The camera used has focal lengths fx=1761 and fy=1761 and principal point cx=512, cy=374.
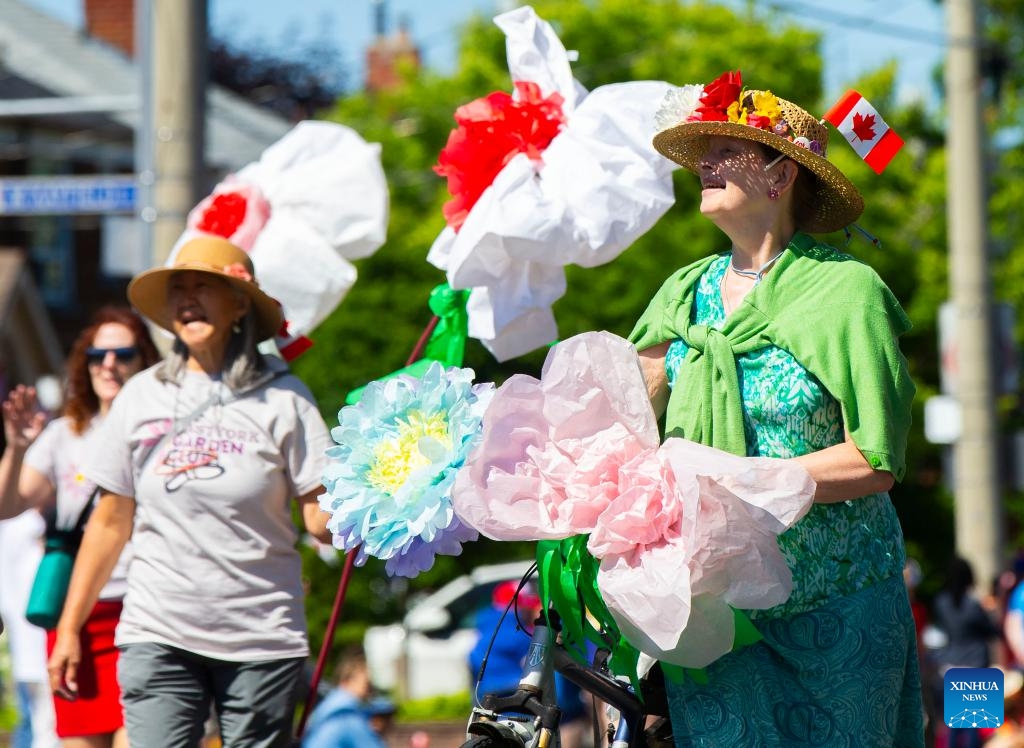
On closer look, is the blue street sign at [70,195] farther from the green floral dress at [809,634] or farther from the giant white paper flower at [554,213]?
the green floral dress at [809,634]

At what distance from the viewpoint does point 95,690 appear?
567 centimetres

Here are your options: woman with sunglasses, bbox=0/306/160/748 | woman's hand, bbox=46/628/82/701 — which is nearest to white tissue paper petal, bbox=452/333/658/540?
woman's hand, bbox=46/628/82/701

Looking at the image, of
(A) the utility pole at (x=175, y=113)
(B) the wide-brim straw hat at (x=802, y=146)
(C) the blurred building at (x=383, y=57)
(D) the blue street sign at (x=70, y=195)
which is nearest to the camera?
(B) the wide-brim straw hat at (x=802, y=146)

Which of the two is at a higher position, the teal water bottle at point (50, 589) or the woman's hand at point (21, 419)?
the woman's hand at point (21, 419)

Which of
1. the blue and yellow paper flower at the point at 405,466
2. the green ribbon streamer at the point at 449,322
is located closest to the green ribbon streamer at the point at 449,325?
the green ribbon streamer at the point at 449,322

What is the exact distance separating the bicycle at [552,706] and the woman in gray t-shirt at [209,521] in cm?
128

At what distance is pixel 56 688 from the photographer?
542cm

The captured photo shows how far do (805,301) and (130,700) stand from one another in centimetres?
238

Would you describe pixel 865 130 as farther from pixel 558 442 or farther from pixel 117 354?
pixel 117 354

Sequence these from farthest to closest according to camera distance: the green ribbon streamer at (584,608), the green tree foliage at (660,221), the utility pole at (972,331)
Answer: the green tree foliage at (660,221)
the utility pole at (972,331)
the green ribbon streamer at (584,608)

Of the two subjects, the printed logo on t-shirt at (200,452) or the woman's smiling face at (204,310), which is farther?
the woman's smiling face at (204,310)

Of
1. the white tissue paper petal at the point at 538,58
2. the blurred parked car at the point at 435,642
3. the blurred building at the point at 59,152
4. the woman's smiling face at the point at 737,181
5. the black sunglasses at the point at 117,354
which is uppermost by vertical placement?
the blurred building at the point at 59,152

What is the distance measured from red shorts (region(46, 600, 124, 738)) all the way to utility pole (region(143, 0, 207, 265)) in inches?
107

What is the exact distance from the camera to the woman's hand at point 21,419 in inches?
235
